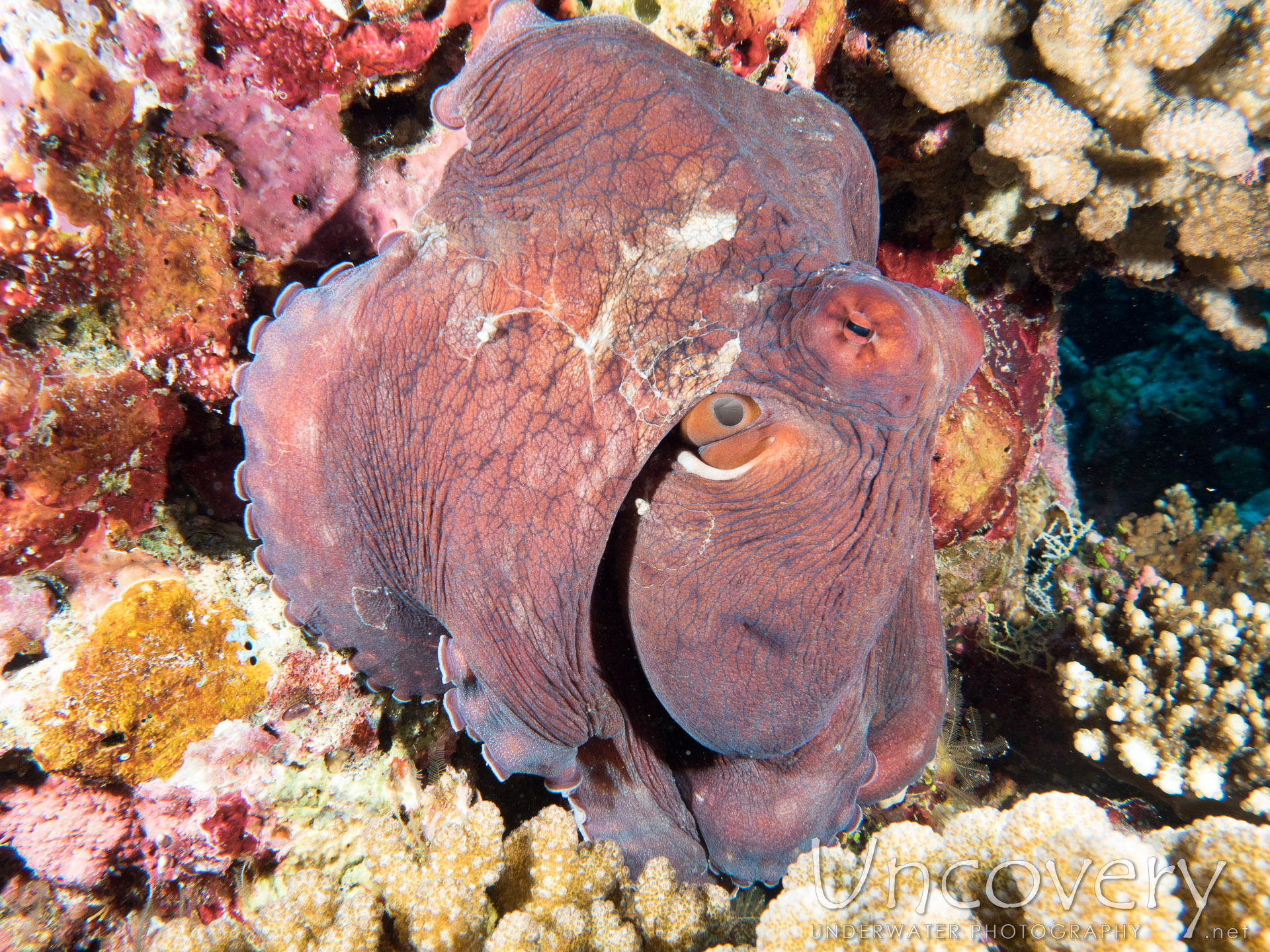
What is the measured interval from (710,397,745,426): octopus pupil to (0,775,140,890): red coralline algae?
10.3 feet

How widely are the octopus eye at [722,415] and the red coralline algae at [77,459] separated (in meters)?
2.15

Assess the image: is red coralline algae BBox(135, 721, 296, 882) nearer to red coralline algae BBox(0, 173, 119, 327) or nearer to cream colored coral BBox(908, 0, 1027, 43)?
red coralline algae BBox(0, 173, 119, 327)

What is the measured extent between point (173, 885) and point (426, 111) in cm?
379

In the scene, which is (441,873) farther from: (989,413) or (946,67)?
(946,67)

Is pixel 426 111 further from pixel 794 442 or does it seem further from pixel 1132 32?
pixel 1132 32

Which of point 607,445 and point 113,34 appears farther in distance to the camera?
point 113,34

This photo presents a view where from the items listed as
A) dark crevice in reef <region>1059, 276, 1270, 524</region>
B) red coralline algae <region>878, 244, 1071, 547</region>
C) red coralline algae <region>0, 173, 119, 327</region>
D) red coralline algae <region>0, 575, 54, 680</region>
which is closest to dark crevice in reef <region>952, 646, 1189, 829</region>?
red coralline algae <region>878, 244, 1071, 547</region>

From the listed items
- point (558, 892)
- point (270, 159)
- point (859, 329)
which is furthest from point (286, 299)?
point (558, 892)

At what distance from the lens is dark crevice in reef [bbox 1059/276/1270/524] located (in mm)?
7258

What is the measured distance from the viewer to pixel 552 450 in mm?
1982

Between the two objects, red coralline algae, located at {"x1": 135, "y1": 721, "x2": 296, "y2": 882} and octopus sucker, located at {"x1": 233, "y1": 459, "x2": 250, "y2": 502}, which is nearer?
octopus sucker, located at {"x1": 233, "y1": 459, "x2": 250, "y2": 502}

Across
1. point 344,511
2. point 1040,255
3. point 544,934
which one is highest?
point 1040,255

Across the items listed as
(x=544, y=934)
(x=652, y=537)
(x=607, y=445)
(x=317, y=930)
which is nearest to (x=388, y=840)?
(x=317, y=930)

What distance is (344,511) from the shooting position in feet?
8.11
